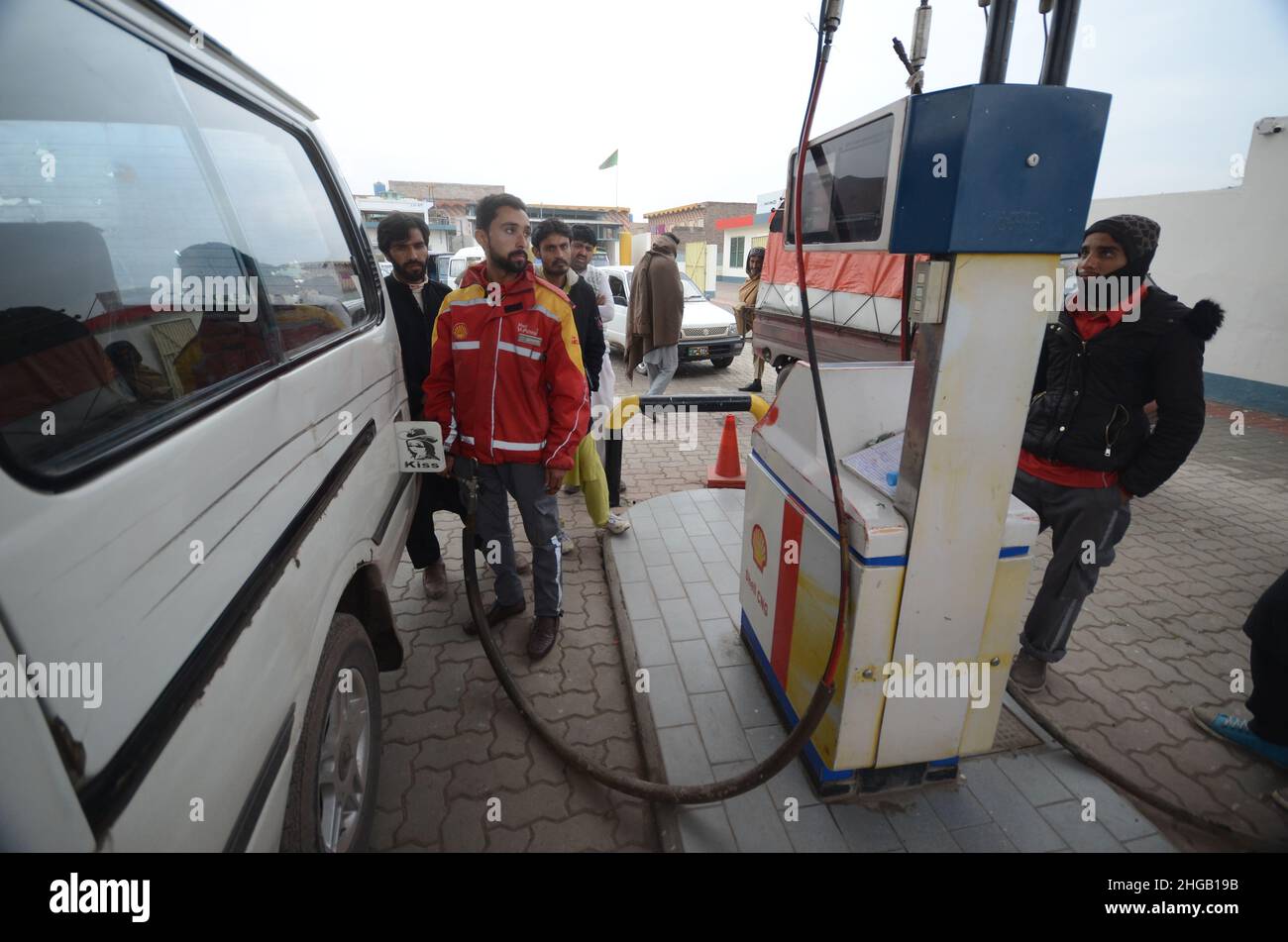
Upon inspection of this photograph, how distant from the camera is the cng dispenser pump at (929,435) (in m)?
1.54

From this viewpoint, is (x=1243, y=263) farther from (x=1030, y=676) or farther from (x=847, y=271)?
(x=1030, y=676)

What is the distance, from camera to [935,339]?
1699 mm

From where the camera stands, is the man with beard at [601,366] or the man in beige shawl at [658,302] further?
the man in beige shawl at [658,302]

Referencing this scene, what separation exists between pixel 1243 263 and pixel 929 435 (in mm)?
9491

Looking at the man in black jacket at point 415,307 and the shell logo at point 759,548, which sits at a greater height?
the man in black jacket at point 415,307

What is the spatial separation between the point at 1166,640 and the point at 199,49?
474 centimetres

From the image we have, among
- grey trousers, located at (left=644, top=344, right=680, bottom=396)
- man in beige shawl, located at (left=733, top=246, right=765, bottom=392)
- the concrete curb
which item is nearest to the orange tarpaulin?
man in beige shawl, located at (left=733, top=246, right=765, bottom=392)

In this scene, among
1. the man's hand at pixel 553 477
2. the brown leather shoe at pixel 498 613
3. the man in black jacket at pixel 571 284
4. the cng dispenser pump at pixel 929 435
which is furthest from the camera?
the man in black jacket at pixel 571 284

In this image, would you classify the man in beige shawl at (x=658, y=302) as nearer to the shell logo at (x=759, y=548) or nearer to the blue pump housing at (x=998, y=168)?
the shell logo at (x=759, y=548)

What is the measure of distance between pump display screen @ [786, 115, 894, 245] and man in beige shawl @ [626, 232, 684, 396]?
4314 millimetres

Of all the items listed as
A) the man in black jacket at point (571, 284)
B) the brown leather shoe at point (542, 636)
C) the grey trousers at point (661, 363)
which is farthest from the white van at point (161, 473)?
the grey trousers at point (661, 363)

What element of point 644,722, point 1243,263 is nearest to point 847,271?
point 1243,263

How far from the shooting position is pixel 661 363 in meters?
6.88

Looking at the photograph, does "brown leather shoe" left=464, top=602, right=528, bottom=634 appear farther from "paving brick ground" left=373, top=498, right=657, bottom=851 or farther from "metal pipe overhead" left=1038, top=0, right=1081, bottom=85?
"metal pipe overhead" left=1038, top=0, right=1081, bottom=85
